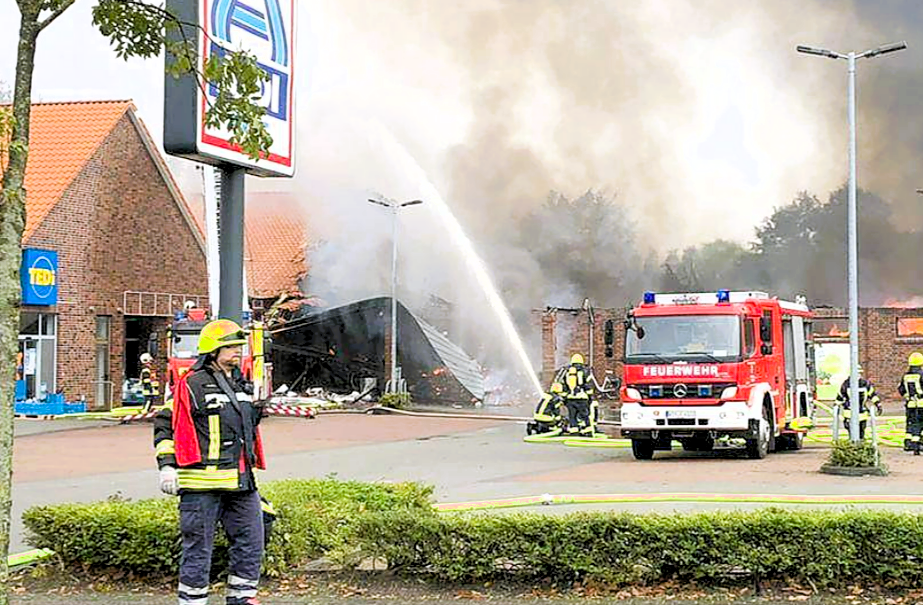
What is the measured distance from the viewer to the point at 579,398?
20891 mm

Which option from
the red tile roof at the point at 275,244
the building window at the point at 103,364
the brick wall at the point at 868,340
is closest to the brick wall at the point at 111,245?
the building window at the point at 103,364

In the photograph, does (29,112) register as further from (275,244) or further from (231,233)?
(275,244)

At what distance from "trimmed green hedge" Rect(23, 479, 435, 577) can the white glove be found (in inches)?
52.4

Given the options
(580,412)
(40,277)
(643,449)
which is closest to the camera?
(643,449)

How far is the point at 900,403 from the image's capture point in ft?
112

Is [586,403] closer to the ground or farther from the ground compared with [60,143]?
closer to the ground

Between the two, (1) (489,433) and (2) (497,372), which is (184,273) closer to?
(2) (497,372)

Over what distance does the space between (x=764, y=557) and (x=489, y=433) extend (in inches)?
704

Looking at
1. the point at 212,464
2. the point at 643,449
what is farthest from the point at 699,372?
the point at 212,464

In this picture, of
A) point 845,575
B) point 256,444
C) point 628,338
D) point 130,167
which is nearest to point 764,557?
point 845,575

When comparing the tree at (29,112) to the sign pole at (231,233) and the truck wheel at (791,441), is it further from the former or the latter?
the truck wheel at (791,441)

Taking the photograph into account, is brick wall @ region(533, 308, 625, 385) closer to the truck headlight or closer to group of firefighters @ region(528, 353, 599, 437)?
group of firefighters @ region(528, 353, 599, 437)

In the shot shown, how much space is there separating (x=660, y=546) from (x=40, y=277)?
24.0 m

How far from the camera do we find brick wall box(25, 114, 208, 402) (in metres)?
29.1
